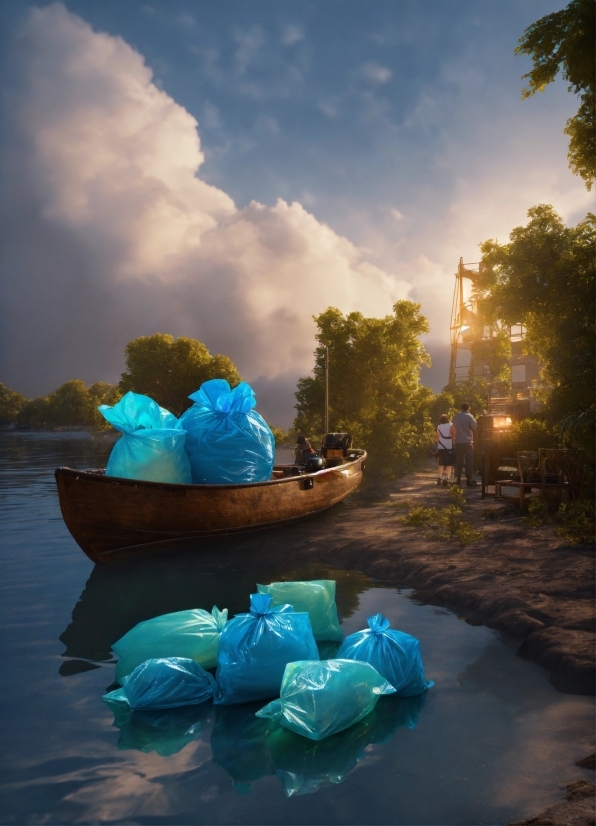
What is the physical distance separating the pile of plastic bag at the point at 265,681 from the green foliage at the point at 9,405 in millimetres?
148241

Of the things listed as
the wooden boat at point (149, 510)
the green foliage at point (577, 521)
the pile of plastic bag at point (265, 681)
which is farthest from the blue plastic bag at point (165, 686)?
the green foliage at point (577, 521)

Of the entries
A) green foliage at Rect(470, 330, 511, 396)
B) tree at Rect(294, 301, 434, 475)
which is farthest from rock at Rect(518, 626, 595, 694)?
green foliage at Rect(470, 330, 511, 396)

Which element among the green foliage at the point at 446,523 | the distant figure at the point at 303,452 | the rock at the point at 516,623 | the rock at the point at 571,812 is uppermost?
the distant figure at the point at 303,452

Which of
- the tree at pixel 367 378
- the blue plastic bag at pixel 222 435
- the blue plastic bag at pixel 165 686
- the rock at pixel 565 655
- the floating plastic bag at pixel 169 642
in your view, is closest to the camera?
the blue plastic bag at pixel 165 686

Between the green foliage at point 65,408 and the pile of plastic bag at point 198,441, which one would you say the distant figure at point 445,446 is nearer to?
the pile of plastic bag at point 198,441

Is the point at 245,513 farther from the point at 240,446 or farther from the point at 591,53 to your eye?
the point at 591,53

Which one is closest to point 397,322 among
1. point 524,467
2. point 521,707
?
point 524,467

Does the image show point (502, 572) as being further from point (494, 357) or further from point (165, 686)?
point (494, 357)

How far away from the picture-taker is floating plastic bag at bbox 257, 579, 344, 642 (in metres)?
4.60

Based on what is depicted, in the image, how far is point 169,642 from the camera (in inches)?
161

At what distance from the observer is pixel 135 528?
7.97 metres

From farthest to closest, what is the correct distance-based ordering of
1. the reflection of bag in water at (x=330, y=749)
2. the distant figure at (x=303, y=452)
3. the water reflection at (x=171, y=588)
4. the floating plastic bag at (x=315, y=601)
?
the distant figure at (x=303, y=452)
the water reflection at (x=171, y=588)
the floating plastic bag at (x=315, y=601)
the reflection of bag in water at (x=330, y=749)

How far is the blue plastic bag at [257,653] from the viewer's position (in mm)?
3631

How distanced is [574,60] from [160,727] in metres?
9.34
